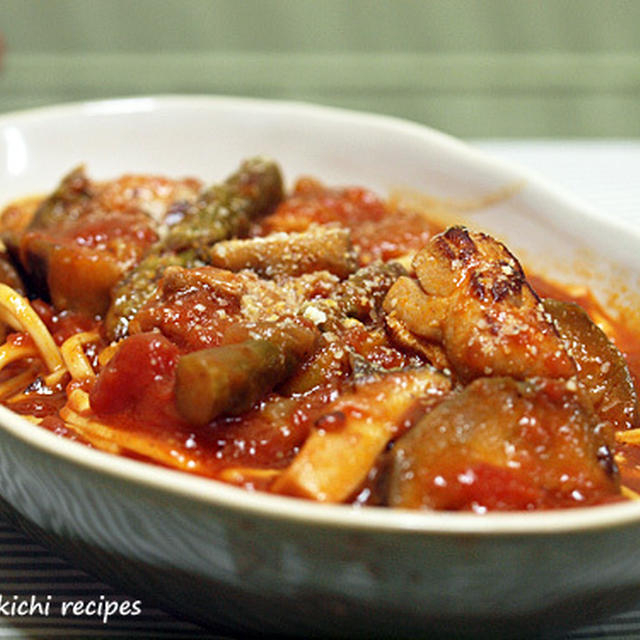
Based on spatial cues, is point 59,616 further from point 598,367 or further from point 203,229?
point 598,367

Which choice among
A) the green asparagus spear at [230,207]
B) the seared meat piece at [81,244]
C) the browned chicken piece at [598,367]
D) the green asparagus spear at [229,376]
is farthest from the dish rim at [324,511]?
the green asparagus spear at [230,207]

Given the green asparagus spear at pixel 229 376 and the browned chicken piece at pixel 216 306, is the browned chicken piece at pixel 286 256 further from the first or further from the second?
the green asparagus spear at pixel 229 376

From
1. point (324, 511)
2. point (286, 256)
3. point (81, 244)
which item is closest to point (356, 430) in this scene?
point (324, 511)

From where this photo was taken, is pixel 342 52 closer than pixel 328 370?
No

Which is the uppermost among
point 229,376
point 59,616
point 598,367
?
point 229,376

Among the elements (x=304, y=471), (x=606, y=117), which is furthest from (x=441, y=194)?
(x=606, y=117)

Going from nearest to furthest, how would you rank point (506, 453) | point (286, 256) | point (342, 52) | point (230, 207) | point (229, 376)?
point (506, 453) < point (229, 376) < point (286, 256) < point (230, 207) < point (342, 52)

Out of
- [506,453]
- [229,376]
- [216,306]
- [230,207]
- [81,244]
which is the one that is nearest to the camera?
[506,453]

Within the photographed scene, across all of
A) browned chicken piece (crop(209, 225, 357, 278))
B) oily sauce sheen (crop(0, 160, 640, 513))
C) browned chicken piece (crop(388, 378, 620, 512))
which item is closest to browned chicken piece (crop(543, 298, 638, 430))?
oily sauce sheen (crop(0, 160, 640, 513))
